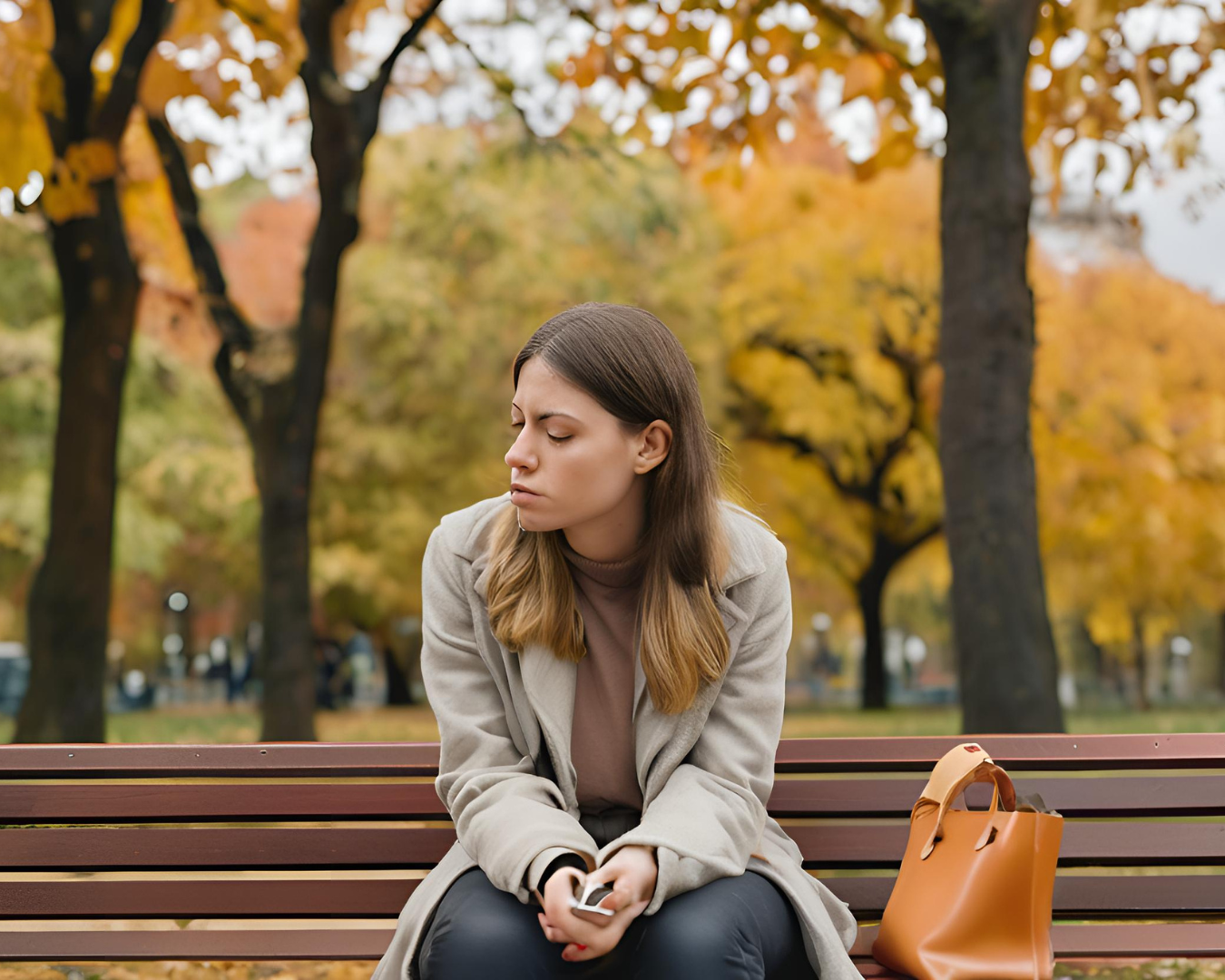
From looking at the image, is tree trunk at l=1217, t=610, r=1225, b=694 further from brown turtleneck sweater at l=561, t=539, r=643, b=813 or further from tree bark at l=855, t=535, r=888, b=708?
brown turtleneck sweater at l=561, t=539, r=643, b=813

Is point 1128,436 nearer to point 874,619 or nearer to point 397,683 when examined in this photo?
point 874,619

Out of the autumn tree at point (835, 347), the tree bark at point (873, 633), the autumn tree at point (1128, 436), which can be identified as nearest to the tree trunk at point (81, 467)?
the autumn tree at point (1128, 436)

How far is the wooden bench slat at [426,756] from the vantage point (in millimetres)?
3418

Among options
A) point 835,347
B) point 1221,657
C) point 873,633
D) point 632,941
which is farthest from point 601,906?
point 1221,657

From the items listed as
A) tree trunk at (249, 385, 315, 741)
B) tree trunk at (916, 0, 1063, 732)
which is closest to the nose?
tree trunk at (916, 0, 1063, 732)

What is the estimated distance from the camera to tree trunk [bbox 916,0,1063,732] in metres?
6.09

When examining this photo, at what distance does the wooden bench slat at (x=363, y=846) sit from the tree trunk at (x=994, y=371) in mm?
2630

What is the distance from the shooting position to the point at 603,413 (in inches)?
109

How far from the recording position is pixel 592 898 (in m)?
2.50

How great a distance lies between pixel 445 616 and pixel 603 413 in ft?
1.94

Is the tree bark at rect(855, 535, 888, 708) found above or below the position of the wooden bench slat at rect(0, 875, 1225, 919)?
below

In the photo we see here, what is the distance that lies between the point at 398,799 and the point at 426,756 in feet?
0.42

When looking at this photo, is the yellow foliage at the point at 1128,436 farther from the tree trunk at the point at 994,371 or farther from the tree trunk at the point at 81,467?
the tree trunk at the point at 81,467

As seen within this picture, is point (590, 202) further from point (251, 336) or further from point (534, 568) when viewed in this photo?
point (534, 568)
